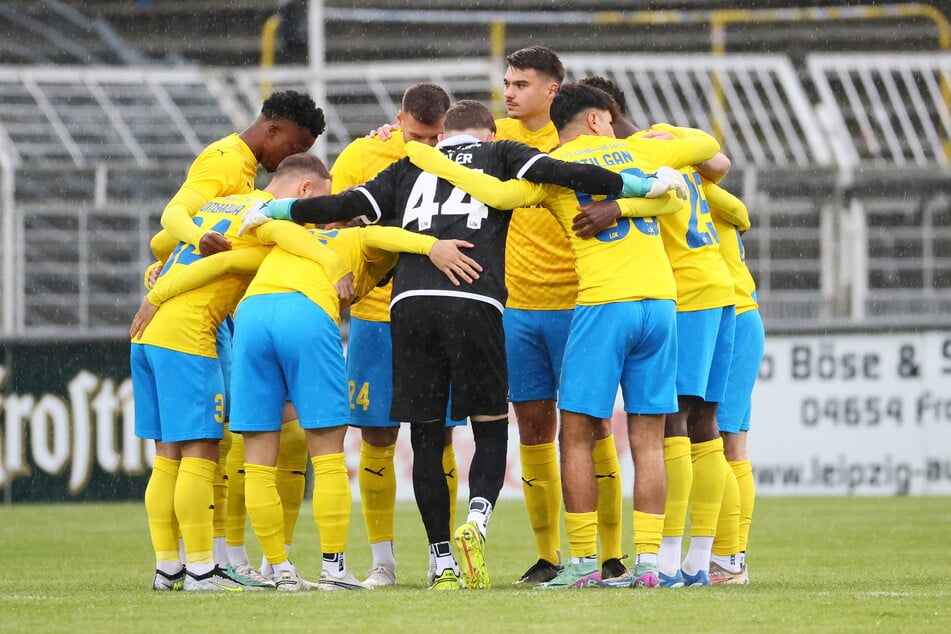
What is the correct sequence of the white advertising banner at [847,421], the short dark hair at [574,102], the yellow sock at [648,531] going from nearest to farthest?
the yellow sock at [648,531] → the short dark hair at [574,102] → the white advertising banner at [847,421]

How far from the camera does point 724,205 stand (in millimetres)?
6891

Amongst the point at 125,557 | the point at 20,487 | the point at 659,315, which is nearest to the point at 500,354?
the point at 659,315

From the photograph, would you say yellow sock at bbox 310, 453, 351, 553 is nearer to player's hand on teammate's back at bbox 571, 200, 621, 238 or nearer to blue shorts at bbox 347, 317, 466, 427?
blue shorts at bbox 347, 317, 466, 427

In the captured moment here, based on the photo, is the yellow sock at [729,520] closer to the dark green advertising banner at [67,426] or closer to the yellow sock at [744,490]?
the yellow sock at [744,490]

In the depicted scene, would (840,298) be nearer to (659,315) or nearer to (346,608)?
(659,315)

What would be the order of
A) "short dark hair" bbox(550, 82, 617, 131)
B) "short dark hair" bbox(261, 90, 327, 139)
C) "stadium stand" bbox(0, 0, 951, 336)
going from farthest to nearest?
1. "stadium stand" bbox(0, 0, 951, 336)
2. "short dark hair" bbox(261, 90, 327, 139)
3. "short dark hair" bbox(550, 82, 617, 131)

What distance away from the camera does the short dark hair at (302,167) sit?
262 inches

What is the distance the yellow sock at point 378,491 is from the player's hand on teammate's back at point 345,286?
843 mm

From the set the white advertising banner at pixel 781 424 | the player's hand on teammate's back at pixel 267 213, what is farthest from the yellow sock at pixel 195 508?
the white advertising banner at pixel 781 424

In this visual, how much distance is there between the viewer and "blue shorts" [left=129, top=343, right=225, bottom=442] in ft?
21.0

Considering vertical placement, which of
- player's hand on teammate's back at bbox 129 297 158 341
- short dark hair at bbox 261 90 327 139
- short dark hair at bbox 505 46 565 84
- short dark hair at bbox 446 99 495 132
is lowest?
player's hand on teammate's back at bbox 129 297 158 341

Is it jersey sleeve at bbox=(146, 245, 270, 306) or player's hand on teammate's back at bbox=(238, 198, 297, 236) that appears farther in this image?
jersey sleeve at bbox=(146, 245, 270, 306)

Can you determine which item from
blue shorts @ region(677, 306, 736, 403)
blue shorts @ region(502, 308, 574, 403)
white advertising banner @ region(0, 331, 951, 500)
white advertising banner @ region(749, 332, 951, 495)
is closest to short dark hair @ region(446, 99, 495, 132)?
blue shorts @ region(502, 308, 574, 403)

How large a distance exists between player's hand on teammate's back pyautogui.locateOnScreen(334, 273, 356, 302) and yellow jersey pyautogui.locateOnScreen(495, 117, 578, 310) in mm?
792
